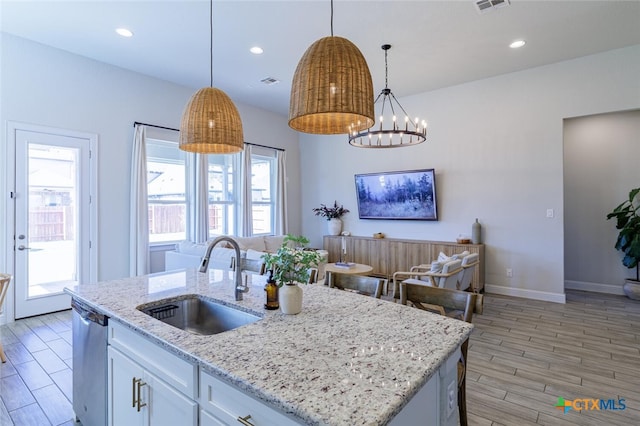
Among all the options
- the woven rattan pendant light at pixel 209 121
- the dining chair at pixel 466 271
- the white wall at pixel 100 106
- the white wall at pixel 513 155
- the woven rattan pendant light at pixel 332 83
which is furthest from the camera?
the white wall at pixel 513 155

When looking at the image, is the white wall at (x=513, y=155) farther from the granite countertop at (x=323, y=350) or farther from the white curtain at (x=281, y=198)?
the granite countertop at (x=323, y=350)

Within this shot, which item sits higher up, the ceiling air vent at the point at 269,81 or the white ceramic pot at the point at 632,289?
the ceiling air vent at the point at 269,81

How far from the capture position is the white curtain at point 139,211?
4.82m

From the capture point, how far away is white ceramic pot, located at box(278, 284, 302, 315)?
1.55 m

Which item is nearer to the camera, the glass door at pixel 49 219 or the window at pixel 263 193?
the glass door at pixel 49 219

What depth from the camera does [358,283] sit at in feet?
7.15

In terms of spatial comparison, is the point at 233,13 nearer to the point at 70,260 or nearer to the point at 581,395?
the point at 70,260

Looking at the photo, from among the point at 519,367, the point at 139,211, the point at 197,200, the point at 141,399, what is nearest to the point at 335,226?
the point at 197,200

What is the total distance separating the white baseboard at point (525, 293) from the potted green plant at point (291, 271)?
Result: 15.4 ft

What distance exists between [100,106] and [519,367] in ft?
19.3

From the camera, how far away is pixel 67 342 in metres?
3.35

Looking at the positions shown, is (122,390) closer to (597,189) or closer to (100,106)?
(100,106)

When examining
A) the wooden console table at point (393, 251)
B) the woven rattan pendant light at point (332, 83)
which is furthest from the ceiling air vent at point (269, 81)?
the woven rattan pendant light at point (332, 83)

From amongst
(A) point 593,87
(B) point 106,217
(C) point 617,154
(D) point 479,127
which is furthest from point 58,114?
(C) point 617,154
